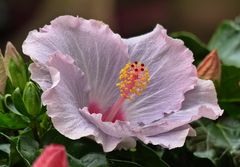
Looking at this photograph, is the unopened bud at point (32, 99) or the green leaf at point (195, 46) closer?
the unopened bud at point (32, 99)

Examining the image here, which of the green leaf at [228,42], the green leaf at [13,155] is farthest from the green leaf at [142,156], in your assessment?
the green leaf at [228,42]

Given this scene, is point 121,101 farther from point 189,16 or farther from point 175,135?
point 189,16

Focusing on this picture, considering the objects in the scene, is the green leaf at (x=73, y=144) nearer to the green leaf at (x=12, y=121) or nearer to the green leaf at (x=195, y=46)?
the green leaf at (x=12, y=121)

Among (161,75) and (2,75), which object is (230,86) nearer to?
(161,75)

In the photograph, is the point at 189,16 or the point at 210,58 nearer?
the point at 210,58

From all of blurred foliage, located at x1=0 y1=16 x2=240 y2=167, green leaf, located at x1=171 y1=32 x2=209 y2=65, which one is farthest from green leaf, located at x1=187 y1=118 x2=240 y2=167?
green leaf, located at x1=171 y1=32 x2=209 y2=65

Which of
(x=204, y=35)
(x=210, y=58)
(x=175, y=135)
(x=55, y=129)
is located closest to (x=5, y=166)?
(x=55, y=129)

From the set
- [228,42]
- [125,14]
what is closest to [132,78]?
[228,42]
